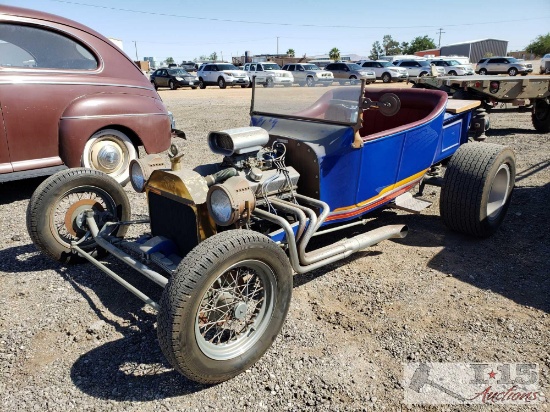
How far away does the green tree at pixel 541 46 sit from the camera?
6925 centimetres

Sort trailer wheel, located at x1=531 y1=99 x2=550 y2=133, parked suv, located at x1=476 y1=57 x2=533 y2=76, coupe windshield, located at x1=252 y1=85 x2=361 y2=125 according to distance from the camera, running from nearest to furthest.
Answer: coupe windshield, located at x1=252 y1=85 x2=361 y2=125 → trailer wheel, located at x1=531 y1=99 x2=550 y2=133 → parked suv, located at x1=476 y1=57 x2=533 y2=76

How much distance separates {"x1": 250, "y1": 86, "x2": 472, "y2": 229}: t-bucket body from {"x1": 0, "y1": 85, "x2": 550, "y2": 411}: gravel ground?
62cm

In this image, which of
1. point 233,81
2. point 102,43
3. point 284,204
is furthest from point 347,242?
point 233,81

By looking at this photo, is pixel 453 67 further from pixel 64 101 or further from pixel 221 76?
pixel 64 101

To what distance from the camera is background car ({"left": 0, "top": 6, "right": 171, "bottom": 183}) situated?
4.75 m

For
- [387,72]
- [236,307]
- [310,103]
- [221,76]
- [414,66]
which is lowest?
[236,307]

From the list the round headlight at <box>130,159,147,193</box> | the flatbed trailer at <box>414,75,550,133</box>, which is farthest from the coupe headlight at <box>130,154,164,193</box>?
the flatbed trailer at <box>414,75,550,133</box>

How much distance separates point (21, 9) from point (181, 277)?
177 inches

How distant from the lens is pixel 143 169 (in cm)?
308

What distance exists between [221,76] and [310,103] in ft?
78.6

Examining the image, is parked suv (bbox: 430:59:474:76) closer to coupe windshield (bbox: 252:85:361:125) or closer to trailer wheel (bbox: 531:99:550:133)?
trailer wheel (bbox: 531:99:550:133)

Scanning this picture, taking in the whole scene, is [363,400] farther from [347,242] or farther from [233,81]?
[233,81]

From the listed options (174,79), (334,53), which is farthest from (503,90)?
(334,53)

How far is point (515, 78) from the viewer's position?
8609mm
